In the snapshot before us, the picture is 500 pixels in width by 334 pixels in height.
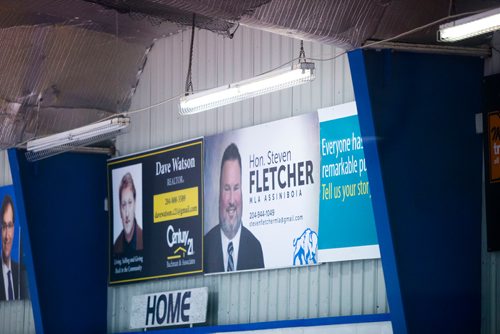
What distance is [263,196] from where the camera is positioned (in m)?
12.1

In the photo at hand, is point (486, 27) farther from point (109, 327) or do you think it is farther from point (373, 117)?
point (109, 327)

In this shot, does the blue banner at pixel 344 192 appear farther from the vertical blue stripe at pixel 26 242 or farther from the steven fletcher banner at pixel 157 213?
the vertical blue stripe at pixel 26 242

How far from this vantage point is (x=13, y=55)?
507 inches

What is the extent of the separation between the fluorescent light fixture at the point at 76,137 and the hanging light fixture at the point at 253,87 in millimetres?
1075

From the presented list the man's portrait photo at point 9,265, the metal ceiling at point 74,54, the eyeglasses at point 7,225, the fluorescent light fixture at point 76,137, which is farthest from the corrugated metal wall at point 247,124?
the eyeglasses at point 7,225

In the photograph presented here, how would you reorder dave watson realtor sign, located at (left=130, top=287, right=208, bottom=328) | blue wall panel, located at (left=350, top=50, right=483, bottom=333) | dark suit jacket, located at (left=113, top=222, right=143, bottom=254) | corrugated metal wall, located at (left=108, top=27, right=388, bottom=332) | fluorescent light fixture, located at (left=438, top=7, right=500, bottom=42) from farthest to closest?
dark suit jacket, located at (left=113, top=222, right=143, bottom=254) → dave watson realtor sign, located at (left=130, top=287, right=208, bottom=328) → corrugated metal wall, located at (left=108, top=27, right=388, bottom=332) → blue wall panel, located at (left=350, top=50, right=483, bottom=333) → fluorescent light fixture, located at (left=438, top=7, right=500, bottom=42)

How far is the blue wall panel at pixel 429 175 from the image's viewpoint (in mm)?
9438

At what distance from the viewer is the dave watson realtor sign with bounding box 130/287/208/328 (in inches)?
507

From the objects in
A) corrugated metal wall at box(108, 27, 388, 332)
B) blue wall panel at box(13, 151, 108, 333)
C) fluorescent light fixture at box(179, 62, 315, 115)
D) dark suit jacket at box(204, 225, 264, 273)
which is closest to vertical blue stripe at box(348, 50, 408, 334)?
fluorescent light fixture at box(179, 62, 315, 115)

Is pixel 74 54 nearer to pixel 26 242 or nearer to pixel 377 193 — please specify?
pixel 26 242

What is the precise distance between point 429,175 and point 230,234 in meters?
3.52

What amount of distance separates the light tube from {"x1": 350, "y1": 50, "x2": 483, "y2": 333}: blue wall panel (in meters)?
2.98

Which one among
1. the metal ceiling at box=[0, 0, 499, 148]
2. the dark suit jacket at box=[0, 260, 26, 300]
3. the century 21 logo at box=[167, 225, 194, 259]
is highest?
the metal ceiling at box=[0, 0, 499, 148]

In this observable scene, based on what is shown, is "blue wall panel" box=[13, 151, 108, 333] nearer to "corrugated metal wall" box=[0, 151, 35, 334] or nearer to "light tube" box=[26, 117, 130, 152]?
"light tube" box=[26, 117, 130, 152]
